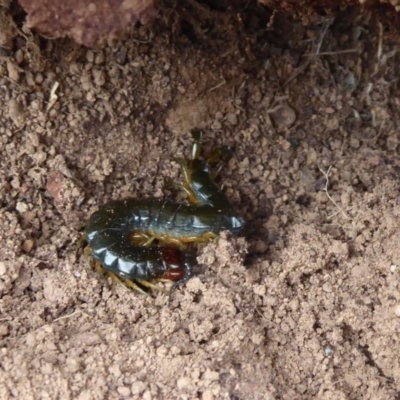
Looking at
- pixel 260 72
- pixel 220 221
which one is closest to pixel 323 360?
pixel 220 221

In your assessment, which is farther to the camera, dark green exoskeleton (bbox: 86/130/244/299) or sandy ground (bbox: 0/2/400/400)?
dark green exoskeleton (bbox: 86/130/244/299)

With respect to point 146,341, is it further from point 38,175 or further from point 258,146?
point 258,146

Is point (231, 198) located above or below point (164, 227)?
above

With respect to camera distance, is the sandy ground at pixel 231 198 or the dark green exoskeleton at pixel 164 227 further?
the dark green exoskeleton at pixel 164 227
